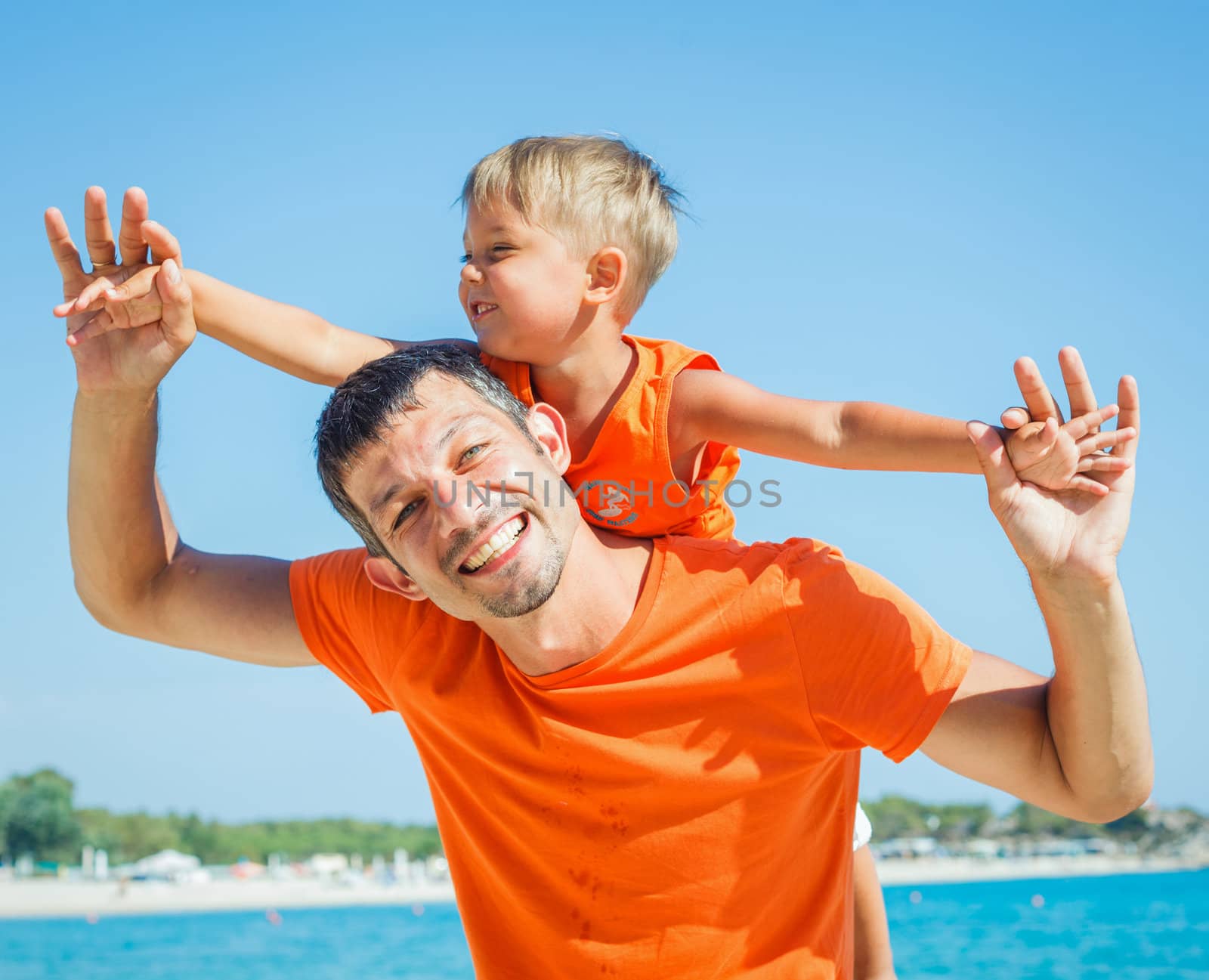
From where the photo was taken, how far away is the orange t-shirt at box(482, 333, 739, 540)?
3.15m

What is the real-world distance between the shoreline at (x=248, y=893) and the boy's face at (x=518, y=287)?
38.2 metres

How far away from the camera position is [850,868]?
2777 millimetres

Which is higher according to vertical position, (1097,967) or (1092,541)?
(1092,541)

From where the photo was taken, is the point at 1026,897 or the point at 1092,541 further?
the point at 1026,897

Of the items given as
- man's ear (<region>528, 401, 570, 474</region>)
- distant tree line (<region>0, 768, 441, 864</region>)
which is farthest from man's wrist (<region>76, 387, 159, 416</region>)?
distant tree line (<region>0, 768, 441, 864</region>)

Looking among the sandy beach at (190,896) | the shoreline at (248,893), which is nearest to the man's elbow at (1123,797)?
the shoreline at (248,893)

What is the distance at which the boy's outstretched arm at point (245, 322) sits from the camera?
2.68 meters

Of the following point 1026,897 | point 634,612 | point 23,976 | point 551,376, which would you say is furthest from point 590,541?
point 1026,897

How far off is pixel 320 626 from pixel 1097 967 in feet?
111

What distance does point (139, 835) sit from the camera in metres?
51.6

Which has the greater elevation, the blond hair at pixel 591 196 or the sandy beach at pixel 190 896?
the blond hair at pixel 591 196

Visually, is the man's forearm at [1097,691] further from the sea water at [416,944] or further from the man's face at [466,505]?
the sea water at [416,944]

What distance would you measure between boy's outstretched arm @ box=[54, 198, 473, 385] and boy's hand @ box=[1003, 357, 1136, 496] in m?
1.65

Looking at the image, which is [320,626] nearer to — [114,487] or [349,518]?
[349,518]
